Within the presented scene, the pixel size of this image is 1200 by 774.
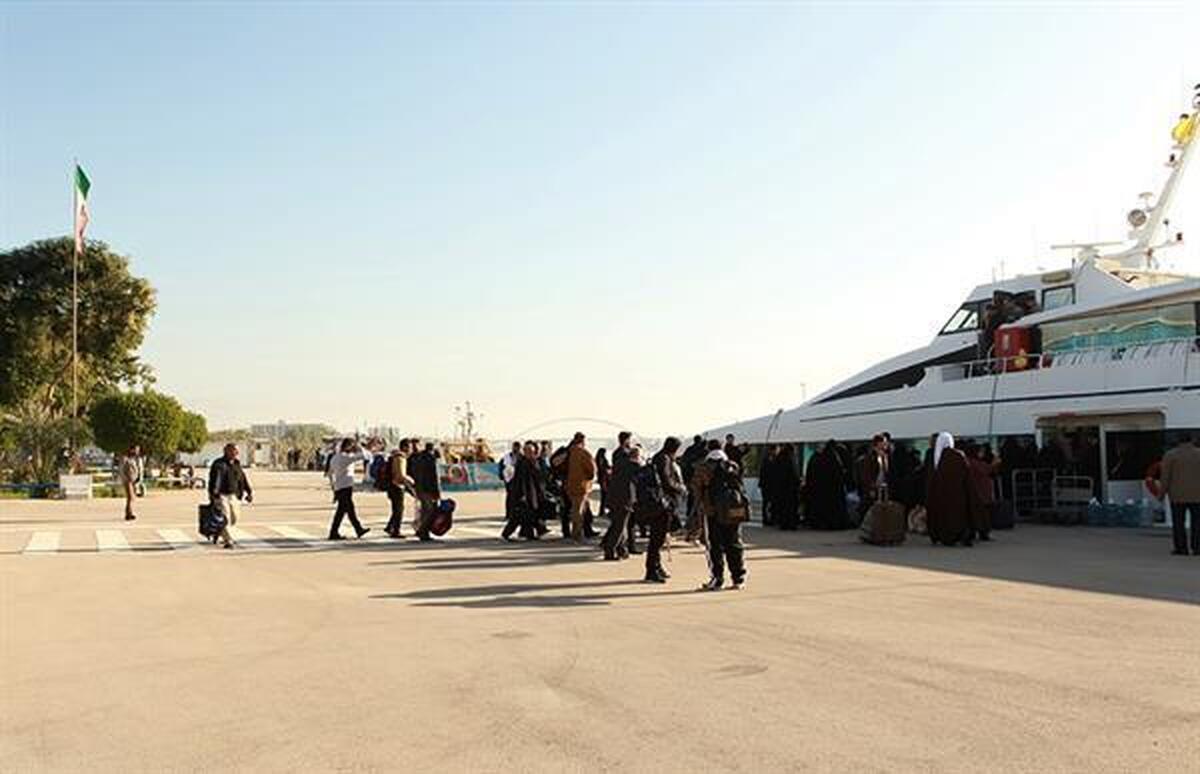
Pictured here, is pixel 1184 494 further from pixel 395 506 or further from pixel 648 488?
pixel 395 506

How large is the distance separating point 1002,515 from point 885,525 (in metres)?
3.56

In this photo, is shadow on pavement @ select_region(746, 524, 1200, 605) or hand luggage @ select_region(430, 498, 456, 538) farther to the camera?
hand luggage @ select_region(430, 498, 456, 538)

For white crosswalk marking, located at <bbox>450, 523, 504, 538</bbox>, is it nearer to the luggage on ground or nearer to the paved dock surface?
the paved dock surface

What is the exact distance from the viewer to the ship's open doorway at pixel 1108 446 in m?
18.4

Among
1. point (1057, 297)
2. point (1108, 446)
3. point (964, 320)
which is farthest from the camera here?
point (964, 320)

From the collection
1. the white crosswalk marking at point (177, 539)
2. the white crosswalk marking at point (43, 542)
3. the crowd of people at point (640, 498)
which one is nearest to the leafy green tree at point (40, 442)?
the white crosswalk marking at point (43, 542)

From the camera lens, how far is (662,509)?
12711mm

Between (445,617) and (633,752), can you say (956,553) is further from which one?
(633,752)

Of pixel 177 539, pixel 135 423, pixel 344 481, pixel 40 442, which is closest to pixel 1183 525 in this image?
pixel 344 481

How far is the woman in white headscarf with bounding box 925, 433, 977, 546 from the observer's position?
605 inches

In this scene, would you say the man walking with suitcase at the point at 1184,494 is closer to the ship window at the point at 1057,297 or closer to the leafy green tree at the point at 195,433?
the ship window at the point at 1057,297

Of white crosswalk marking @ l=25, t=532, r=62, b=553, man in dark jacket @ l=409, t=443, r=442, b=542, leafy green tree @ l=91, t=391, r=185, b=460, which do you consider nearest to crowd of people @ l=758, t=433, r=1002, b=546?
man in dark jacket @ l=409, t=443, r=442, b=542

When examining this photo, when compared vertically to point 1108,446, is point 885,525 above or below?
below

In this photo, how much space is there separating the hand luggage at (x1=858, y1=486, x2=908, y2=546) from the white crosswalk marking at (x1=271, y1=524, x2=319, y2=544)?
8.74 metres
